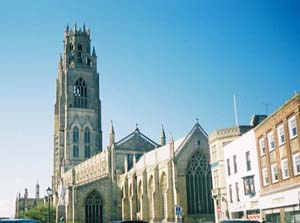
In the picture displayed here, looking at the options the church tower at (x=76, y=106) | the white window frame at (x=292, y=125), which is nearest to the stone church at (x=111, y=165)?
the church tower at (x=76, y=106)

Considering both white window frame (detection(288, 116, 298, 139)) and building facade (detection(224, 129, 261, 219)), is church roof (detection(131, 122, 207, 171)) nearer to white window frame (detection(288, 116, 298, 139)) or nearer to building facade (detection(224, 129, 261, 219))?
building facade (detection(224, 129, 261, 219))

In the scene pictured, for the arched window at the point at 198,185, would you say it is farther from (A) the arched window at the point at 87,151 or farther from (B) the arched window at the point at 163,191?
(A) the arched window at the point at 87,151

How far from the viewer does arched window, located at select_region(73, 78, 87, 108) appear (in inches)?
4173

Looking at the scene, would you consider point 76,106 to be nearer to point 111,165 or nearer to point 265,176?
point 111,165

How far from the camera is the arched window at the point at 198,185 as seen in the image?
5812 centimetres

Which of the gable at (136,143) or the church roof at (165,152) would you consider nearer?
the church roof at (165,152)

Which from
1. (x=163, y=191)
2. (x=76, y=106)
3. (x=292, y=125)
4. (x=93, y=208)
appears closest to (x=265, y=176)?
(x=292, y=125)

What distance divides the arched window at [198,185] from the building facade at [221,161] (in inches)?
435

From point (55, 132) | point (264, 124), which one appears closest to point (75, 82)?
point (55, 132)

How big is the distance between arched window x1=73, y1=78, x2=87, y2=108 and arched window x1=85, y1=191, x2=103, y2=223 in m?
36.9

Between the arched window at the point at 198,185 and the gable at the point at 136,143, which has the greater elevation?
the gable at the point at 136,143

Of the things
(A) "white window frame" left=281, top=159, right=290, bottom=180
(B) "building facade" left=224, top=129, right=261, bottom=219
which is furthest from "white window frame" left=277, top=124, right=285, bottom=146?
(B) "building facade" left=224, top=129, right=261, bottom=219

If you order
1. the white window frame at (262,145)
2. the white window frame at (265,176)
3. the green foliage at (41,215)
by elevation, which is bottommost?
the green foliage at (41,215)

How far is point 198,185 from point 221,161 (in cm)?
1440
